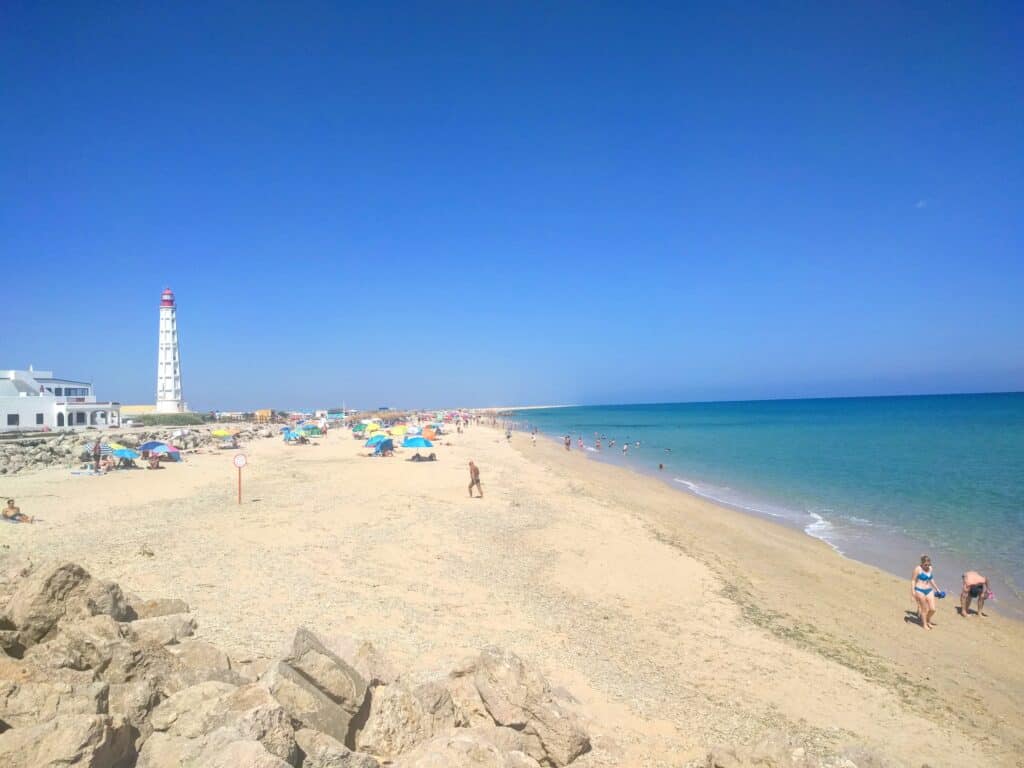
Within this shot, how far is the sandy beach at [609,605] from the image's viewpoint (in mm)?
6703

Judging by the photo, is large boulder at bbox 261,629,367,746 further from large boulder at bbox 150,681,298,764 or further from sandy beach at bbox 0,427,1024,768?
sandy beach at bbox 0,427,1024,768

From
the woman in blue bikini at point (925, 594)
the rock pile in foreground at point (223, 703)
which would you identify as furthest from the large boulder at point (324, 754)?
the woman in blue bikini at point (925, 594)

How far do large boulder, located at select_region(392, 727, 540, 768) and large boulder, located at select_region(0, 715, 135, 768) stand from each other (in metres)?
1.67

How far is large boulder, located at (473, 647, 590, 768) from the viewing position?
15.4ft

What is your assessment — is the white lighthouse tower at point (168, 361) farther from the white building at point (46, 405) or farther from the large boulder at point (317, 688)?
the large boulder at point (317, 688)

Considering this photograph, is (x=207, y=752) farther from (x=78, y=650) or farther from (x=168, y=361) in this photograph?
(x=168, y=361)

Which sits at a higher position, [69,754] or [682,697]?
[69,754]

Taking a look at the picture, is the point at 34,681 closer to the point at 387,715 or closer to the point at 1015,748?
the point at 387,715

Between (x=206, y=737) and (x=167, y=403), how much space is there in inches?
2937

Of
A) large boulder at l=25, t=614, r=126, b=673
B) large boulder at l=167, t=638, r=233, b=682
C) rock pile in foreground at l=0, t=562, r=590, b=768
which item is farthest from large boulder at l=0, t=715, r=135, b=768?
large boulder at l=167, t=638, r=233, b=682

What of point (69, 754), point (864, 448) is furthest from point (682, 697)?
point (864, 448)

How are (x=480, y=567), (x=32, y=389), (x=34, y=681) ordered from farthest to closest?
(x=32, y=389) < (x=480, y=567) < (x=34, y=681)

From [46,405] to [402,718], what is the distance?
5640 centimetres

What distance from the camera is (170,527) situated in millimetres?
13516
